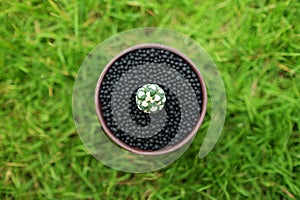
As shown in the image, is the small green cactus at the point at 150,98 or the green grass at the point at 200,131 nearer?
the small green cactus at the point at 150,98

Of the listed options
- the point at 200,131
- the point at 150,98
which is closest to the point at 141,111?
the point at 150,98

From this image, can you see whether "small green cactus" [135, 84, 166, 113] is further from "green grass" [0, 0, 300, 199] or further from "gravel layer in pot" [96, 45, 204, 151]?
"green grass" [0, 0, 300, 199]

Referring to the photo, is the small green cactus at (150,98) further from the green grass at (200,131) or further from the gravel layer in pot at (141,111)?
the green grass at (200,131)

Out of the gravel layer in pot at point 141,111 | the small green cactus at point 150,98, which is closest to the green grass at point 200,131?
the gravel layer in pot at point 141,111

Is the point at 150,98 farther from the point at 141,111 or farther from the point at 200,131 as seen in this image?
the point at 200,131

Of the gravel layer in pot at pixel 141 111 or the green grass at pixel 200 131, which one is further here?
the green grass at pixel 200 131

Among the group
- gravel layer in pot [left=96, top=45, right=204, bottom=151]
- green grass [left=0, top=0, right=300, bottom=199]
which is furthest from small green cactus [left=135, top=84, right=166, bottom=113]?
green grass [left=0, top=0, right=300, bottom=199]
